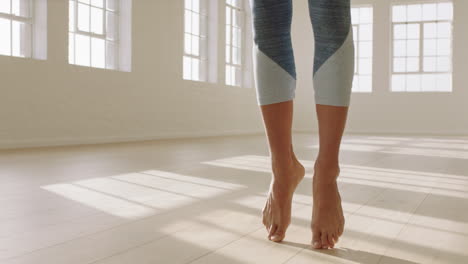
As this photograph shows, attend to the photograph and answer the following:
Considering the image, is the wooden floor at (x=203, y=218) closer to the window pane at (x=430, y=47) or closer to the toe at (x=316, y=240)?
the toe at (x=316, y=240)

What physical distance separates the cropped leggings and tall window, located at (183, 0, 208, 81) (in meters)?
6.95

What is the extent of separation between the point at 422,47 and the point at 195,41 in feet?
18.0

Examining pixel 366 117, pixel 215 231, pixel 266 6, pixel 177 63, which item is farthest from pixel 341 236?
pixel 366 117

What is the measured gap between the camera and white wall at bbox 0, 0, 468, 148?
5012mm

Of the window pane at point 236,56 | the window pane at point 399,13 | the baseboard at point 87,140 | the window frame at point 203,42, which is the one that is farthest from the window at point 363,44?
the baseboard at point 87,140

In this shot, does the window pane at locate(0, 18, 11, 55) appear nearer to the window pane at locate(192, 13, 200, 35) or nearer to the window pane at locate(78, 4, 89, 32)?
the window pane at locate(78, 4, 89, 32)

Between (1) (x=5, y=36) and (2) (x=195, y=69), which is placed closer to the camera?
(1) (x=5, y=36)

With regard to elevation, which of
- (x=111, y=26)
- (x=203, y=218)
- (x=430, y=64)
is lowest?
(x=203, y=218)

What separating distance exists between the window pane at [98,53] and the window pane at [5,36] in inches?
46.5

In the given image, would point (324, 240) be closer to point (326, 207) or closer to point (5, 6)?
point (326, 207)

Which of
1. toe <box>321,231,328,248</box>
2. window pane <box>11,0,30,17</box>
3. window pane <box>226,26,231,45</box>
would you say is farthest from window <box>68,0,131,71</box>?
toe <box>321,231,328,248</box>

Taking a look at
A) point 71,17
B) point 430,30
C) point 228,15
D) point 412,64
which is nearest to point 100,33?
point 71,17

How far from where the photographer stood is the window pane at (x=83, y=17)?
5867 mm

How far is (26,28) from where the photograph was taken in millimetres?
5234
